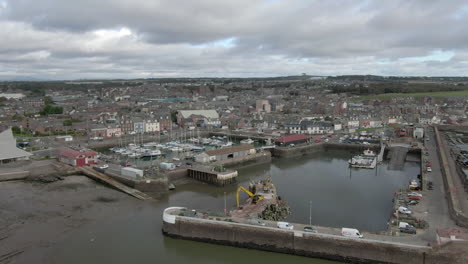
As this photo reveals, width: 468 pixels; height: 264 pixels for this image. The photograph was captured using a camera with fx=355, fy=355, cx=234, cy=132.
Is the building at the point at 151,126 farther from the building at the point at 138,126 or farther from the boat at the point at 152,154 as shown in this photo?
the boat at the point at 152,154

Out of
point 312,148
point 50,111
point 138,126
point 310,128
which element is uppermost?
point 50,111

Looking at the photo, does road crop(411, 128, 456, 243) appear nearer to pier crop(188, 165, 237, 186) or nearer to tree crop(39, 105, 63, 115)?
pier crop(188, 165, 237, 186)

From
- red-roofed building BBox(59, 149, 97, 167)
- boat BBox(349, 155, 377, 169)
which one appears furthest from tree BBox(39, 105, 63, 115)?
boat BBox(349, 155, 377, 169)

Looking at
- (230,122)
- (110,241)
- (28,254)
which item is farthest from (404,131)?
(28,254)

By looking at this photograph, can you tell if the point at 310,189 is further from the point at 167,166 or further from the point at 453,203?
the point at 167,166

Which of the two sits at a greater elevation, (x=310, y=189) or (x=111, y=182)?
(x=111, y=182)

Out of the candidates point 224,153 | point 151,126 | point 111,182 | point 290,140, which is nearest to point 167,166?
point 111,182

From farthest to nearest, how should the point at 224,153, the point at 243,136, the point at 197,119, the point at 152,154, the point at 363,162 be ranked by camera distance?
1. the point at 197,119
2. the point at 243,136
3. the point at 152,154
4. the point at 363,162
5. the point at 224,153
